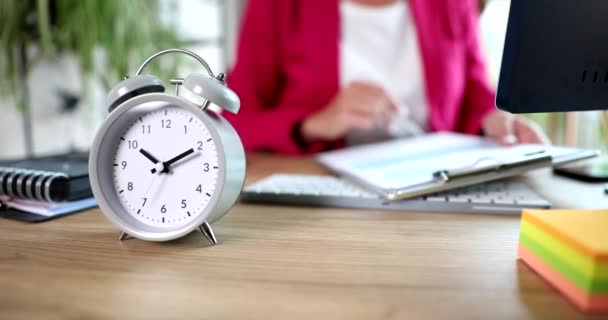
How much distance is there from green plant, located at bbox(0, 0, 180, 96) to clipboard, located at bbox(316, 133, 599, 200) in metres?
→ 0.66

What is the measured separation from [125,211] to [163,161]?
0.06m

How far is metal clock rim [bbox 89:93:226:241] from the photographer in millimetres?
507

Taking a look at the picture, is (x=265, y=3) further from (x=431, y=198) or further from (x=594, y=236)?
(x=594, y=236)

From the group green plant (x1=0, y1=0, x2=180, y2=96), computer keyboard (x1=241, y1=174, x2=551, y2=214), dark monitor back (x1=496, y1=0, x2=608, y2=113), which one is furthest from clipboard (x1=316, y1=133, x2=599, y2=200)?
green plant (x1=0, y1=0, x2=180, y2=96)

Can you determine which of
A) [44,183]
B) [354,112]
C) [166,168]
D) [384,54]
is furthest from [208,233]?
[384,54]

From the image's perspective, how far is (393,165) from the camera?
80cm

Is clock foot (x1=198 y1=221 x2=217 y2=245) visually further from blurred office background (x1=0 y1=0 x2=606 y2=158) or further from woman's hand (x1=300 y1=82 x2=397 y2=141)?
blurred office background (x1=0 y1=0 x2=606 y2=158)

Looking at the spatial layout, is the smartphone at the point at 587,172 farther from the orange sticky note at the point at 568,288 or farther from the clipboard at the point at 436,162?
the orange sticky note at the point at 568,288

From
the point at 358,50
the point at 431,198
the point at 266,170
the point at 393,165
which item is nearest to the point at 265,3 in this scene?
the point at 358,50

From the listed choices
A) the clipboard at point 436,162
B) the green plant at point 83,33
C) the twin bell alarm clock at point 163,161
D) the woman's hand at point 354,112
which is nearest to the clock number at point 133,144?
the twin bell alarm clock at point 163,161

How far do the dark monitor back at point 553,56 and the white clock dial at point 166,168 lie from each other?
29 cm

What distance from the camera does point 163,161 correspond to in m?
0.53

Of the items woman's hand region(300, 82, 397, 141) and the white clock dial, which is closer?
the white clock dial

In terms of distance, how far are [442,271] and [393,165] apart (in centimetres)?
35
